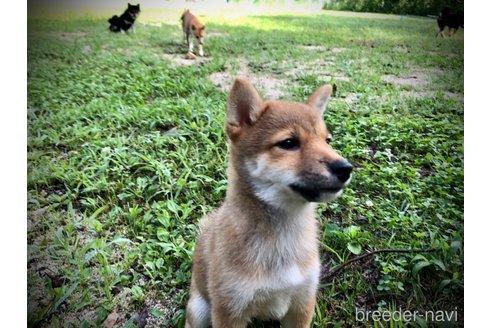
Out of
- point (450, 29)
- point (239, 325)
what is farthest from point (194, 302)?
point (450, 29)

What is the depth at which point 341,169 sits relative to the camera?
Answer: 5.98 ft

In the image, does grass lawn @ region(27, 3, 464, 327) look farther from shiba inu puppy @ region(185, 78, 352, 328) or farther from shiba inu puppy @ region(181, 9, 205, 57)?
shiba inu puppy @ region(185, 78, 352, 328)

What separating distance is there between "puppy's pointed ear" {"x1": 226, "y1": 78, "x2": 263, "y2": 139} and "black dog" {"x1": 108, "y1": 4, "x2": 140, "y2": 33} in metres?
0.85

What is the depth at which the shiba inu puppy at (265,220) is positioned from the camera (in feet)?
6.64

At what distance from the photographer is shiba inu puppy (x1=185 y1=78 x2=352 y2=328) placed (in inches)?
79.7

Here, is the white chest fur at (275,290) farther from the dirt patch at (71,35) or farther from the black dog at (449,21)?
the dirt patch at (71,35)

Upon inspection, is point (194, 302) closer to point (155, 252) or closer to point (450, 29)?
point (155, 252)

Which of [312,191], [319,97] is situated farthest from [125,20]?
[312,191]

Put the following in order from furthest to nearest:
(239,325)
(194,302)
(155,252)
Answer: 1. (155,252)
2. (194,302)
3. (239,325)

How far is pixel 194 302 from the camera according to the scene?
2338 mm

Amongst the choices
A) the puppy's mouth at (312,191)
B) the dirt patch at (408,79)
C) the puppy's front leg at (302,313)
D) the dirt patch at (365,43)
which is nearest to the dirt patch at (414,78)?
the dirt patch at (408,79)

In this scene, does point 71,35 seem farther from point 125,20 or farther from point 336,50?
point 336,50

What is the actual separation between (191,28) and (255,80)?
1.55 ft

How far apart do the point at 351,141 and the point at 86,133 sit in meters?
1.58
